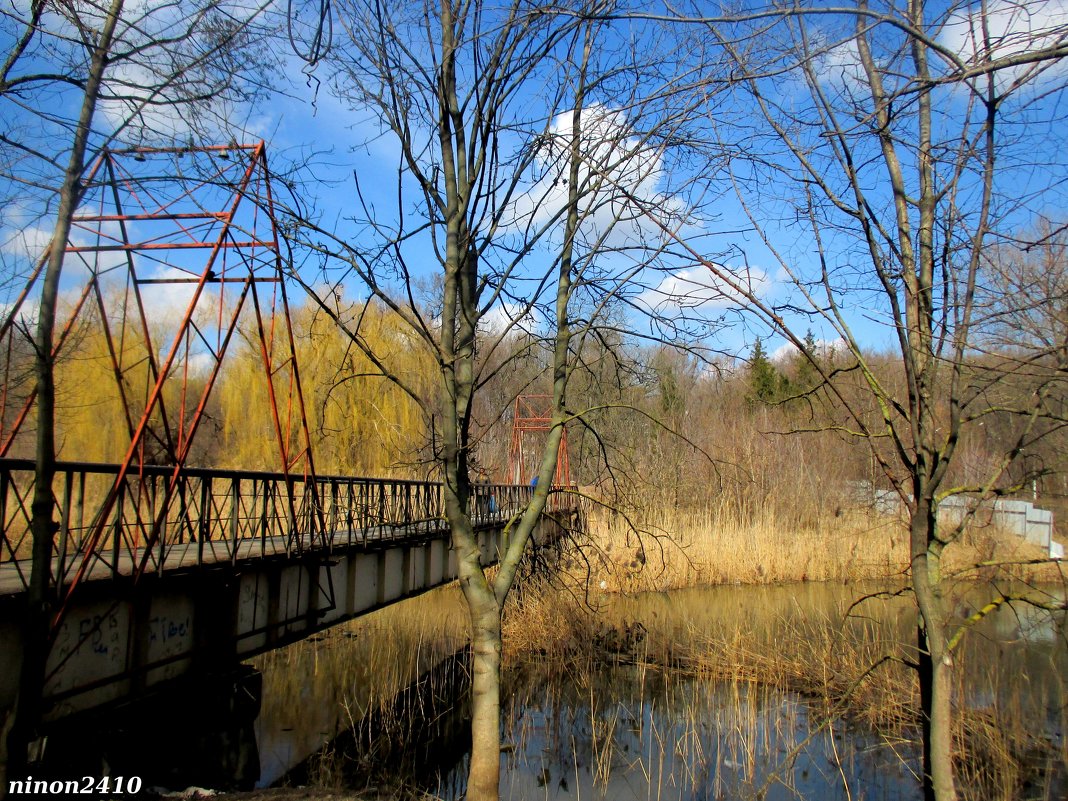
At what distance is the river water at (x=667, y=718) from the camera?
9531mm

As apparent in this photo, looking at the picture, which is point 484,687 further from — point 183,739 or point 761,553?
point 761,553

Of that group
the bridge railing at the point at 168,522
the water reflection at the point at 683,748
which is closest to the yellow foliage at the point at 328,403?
the bridge railing at the point at 168,522

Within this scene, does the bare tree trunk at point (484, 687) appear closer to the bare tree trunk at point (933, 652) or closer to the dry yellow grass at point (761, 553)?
the bare tree trunk at point (933, 652)

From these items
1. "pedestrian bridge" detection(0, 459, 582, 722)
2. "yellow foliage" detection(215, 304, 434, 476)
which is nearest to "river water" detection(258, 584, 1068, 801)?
"pedestrian bridge" detection(0, 459, 582, 722)

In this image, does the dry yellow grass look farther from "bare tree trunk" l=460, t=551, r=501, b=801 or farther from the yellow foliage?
"bare tree trunk" l=460, t=551, r=501, b=801

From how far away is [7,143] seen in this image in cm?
514

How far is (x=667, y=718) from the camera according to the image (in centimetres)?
1205

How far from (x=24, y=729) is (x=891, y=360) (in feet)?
18.5

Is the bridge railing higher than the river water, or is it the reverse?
the bridge railing

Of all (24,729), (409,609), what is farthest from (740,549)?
(24,729)

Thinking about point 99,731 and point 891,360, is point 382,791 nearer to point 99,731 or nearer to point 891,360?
point 99,731

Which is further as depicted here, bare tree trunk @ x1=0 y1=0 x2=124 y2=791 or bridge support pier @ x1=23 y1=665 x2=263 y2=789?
bridge support pier @ x1=23 y1=665 x2=263 y2=789

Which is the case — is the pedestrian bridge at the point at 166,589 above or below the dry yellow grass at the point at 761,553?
above

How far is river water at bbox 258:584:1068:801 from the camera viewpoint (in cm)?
953
